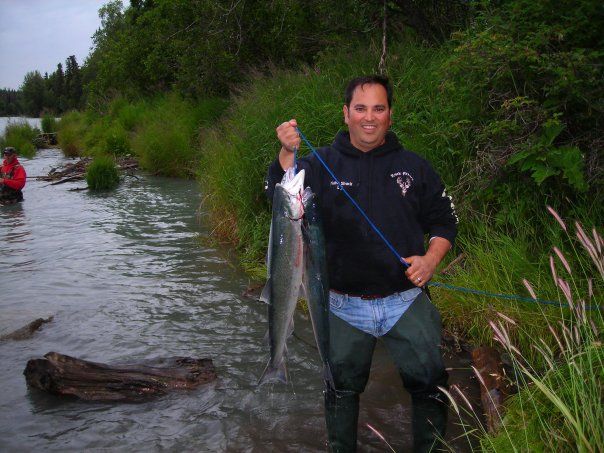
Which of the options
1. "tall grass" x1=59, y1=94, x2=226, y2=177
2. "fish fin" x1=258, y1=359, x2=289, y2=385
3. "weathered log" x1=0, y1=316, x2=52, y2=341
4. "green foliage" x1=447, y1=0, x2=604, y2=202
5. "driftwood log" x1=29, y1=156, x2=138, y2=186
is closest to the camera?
"fish fin" x1=258, y1=359, x2=289, y2=385

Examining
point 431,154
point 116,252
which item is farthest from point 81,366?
point 116,252

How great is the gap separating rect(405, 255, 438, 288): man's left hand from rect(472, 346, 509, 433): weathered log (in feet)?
3.43

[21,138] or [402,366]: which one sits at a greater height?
[21,138]

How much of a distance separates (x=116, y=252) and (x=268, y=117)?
140 inches

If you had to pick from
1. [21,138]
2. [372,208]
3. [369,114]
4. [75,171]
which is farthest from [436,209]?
[21,138]

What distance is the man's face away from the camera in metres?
3.43

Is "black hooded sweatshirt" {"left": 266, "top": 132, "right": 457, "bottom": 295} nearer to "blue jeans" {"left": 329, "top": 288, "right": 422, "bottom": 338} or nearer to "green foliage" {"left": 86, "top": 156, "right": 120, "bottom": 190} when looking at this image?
"blue jeans" {"left": 329, "top": 288, "right": 422, "bottom": 338}

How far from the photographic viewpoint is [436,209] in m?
3.60

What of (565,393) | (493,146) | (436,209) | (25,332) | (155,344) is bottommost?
(155,344)

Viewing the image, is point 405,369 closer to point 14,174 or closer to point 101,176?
point 14,174

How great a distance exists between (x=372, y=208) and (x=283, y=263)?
706mm

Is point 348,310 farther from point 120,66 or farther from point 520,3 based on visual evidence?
point 120,66

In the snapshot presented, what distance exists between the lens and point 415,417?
3.56 meters

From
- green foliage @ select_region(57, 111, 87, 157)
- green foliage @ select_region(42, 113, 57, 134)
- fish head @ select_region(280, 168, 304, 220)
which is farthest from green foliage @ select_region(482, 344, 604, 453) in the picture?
green foliage @ select_region(42, 113, 57, 134)
